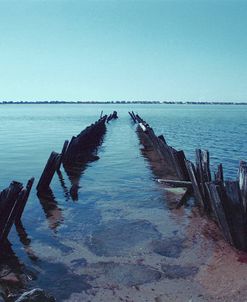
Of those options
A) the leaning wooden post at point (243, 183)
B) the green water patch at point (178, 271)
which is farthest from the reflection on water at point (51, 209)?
the leaning wooden post at point (243, 183)

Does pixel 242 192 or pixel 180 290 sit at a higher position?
pixel 242 192

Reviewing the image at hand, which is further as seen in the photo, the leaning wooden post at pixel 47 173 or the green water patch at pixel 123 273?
the leaning wooden post at pixel 47 173

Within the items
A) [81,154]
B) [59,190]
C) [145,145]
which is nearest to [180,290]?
[59,190]

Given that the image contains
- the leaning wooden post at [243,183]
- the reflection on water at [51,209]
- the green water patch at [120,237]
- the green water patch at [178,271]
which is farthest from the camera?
the reflection on water at [51,209]

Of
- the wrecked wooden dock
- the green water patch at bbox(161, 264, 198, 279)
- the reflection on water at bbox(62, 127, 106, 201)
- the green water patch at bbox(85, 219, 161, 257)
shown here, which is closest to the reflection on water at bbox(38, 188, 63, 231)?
the reflection on water at bbox(62, 127, 106, 201)

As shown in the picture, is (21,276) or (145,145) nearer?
(21,276)

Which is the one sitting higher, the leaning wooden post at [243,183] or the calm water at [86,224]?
the leaning wooden post at [243,183]

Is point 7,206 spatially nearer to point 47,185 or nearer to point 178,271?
point 178,271

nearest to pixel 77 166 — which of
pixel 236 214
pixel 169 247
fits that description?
pixel 169 247

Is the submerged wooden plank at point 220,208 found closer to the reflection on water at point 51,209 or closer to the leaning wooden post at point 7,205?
the reflection on water at point 51,209

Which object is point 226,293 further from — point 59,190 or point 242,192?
point 59,190

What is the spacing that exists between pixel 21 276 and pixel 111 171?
1051cm

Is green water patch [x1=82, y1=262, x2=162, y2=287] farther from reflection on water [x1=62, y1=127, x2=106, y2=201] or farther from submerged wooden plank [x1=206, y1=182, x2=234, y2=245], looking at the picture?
reflection on water [x1=62, y1=127, x2=106, y2=201]

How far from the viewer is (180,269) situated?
680 cm
